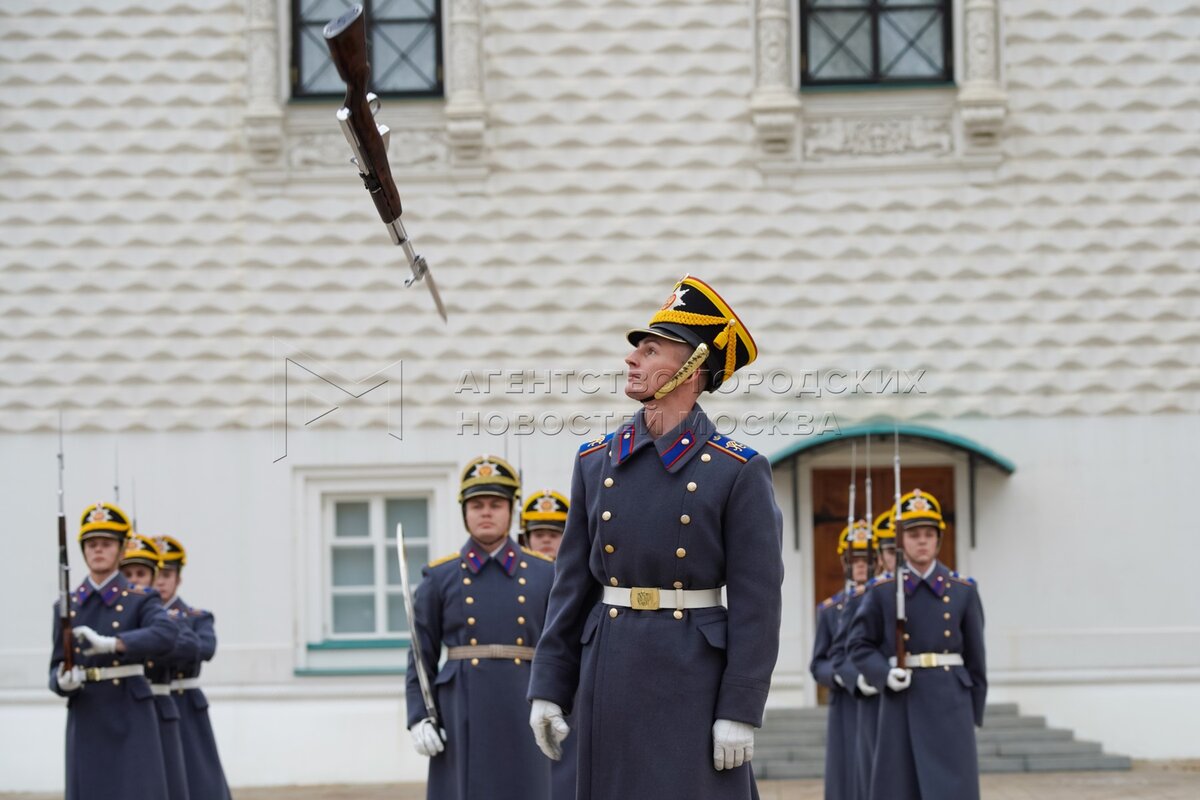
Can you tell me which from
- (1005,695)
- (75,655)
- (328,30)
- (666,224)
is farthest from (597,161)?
(328,30)

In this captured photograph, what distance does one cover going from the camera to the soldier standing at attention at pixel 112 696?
8.77 metres

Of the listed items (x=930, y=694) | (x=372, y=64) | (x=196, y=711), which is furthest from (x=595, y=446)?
(x=372, y=64)

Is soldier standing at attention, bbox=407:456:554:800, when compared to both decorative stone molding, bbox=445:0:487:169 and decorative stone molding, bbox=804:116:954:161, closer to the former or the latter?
decorative stone molding, bbox=445:0:487:169

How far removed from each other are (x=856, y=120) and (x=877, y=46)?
65 centimetres

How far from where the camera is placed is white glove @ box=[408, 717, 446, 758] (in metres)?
7.37

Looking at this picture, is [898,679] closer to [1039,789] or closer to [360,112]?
[1039,789]

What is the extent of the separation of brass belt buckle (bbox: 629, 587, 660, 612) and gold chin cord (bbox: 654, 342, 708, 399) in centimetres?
56

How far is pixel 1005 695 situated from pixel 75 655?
7.42 metres

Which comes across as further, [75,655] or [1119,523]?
[1119,523]

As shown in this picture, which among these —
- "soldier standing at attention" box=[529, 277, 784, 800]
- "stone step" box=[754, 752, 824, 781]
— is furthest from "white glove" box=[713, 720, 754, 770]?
"stone step" box=[754, 752, 824, 781]

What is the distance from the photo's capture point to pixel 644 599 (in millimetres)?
5051

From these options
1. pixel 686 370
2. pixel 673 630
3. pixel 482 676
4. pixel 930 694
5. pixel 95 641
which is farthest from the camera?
pixel 930 694

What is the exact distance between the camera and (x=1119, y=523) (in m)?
13.6

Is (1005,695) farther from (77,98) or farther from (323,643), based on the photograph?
(77,98)
